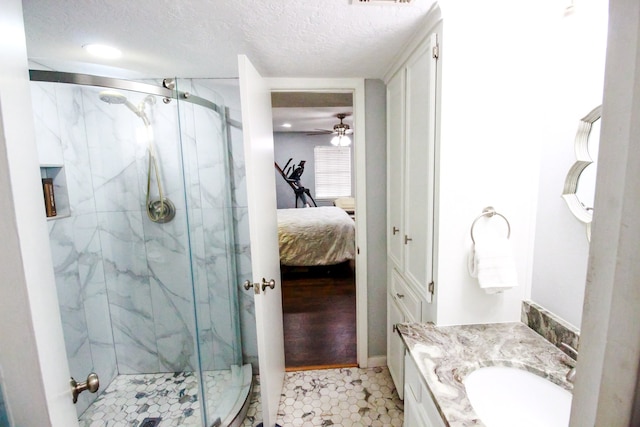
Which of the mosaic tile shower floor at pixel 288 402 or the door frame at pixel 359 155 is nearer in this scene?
the mosaic tile shower floor at pixel 288 402

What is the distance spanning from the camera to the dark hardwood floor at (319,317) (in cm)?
223

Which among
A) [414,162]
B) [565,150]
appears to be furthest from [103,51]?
[565,150]

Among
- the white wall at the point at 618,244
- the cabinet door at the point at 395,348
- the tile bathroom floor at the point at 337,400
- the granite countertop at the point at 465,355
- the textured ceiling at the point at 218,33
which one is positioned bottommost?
the tile bathroom floor at the point at 337,400

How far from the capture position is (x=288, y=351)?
91.4 inches

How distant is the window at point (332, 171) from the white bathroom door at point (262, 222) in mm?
4844

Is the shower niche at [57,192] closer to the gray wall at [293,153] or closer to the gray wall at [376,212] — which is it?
the gray wall at [376,212]

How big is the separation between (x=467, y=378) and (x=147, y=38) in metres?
1.82

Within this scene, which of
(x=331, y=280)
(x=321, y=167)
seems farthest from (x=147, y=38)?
(x=321, y=167)

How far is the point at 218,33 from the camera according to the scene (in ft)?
3.94

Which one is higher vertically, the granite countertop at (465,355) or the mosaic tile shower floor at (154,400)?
the granite countertop at (465,355)

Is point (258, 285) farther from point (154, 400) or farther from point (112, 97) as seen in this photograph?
point (112, 97)

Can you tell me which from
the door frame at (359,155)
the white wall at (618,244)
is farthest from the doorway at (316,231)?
the white wall at (618,244)

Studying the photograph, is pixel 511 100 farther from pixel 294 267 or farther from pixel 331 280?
pixel 294 267

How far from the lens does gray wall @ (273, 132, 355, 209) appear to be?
6.42 meters
